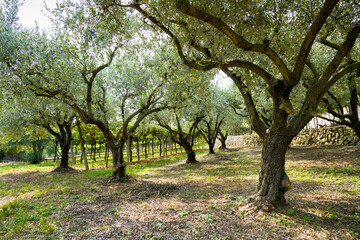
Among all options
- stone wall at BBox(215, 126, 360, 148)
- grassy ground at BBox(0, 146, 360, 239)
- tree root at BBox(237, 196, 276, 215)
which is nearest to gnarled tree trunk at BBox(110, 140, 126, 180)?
grassy ground at BBox(0, 146, 360, 239)

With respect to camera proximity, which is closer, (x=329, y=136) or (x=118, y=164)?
(x=118, y=164)

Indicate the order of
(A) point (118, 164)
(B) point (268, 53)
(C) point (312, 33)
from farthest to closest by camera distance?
(A) point (118, 164) → (B) point (268, 53) → (C) point (312, 33)

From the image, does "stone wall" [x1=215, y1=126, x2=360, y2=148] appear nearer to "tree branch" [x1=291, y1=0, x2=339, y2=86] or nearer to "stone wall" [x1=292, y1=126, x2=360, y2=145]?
"stone wall" [x1=292, y1=126, x2=360, y2=145]

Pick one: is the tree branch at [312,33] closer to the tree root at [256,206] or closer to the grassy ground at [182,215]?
the tree root at [256,206]

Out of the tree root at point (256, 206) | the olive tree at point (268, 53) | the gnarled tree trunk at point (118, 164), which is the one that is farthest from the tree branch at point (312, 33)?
the gnarled tree trunk at point (118, 164)

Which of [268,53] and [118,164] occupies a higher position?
[268,53]

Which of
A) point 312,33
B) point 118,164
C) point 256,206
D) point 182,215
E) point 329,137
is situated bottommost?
point 182,215

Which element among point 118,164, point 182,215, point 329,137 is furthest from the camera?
point 329,137

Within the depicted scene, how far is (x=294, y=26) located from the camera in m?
6.36

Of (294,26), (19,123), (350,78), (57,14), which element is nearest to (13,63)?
(57,14)

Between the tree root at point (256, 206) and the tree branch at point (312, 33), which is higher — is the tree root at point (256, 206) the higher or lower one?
the lower one

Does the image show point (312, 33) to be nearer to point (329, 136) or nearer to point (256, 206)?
point (256, 206)

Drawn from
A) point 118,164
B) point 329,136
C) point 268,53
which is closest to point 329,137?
point 329,136

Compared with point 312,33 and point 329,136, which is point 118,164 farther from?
point 329,136
